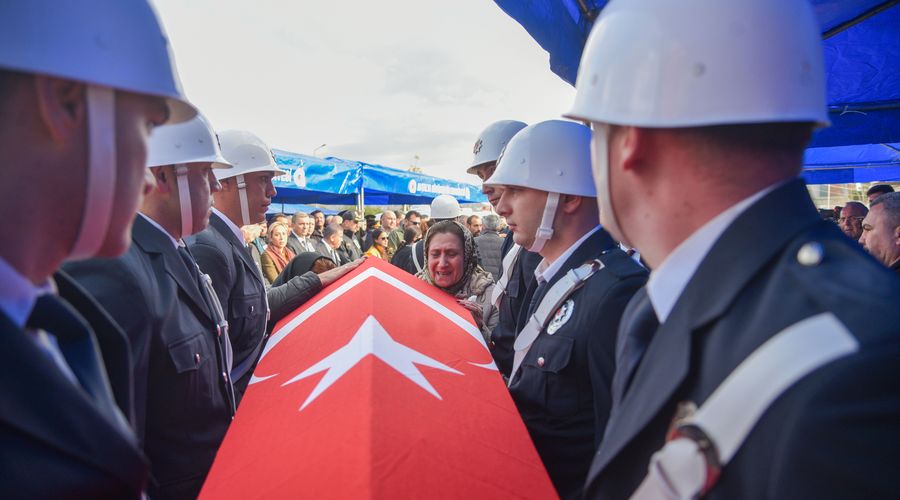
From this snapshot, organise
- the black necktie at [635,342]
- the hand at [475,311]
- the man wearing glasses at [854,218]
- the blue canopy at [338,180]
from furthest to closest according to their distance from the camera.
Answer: the blue canopy at [338,180]
the man wearing glasses at [854,218]
the hand at [475,311]
the black necktie at [635,342]

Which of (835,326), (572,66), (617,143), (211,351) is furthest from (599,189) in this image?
(572,66)

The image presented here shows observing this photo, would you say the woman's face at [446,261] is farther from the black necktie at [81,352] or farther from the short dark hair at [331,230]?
the short dark hair at [331,230]

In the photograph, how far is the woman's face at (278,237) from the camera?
232 inches

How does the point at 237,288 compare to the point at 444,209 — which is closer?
the point at 237,288

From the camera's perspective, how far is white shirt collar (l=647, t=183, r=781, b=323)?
889 millimetres

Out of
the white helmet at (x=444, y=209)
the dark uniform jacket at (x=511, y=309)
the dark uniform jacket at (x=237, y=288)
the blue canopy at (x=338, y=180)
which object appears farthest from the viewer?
the blue canopy at (x=338, y=180)

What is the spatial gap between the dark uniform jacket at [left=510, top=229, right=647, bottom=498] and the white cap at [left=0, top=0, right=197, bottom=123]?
1390 millimetres

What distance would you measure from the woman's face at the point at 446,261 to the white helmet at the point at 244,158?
125 centimetres

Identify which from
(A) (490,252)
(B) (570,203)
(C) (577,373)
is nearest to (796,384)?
(C) (577,373)

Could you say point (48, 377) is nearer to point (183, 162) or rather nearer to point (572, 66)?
point (183, 162)

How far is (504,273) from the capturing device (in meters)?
3.37

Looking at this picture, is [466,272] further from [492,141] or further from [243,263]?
[243,263]

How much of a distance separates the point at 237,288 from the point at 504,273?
1702mm

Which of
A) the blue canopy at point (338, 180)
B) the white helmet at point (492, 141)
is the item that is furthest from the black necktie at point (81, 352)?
the blue canopy at point (338, 180)
